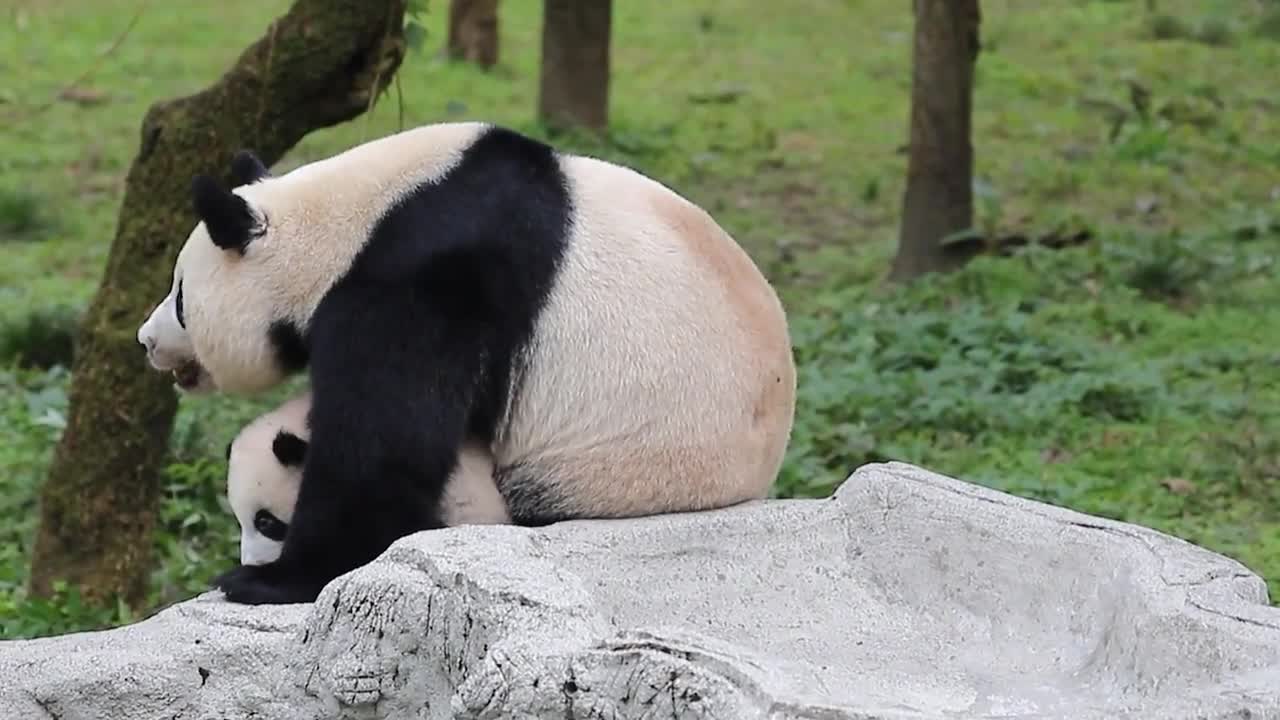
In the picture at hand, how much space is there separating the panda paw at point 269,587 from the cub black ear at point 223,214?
65 centimetres

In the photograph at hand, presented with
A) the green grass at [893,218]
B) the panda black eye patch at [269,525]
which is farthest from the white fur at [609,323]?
the green grass at [893,218]

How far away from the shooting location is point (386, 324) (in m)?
3.56

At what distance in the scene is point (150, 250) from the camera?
A: 5.47m

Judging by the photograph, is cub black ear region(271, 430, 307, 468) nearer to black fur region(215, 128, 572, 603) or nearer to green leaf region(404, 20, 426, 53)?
black fur region(215, 128, 572, 603)

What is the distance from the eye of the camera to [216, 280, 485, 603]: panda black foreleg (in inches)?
139

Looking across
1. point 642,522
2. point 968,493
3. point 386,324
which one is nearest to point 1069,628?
point 968,493

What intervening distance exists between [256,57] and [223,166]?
0.33 meters

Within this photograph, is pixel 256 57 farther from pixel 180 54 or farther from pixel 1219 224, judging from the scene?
pixel 180 54

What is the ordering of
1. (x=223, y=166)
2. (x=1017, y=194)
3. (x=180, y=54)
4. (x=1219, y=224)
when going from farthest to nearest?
1. (x=180, y=54)
2. (x=1017, y=194)
3. (x=1219, y=224)
4. (x=223, y=166)

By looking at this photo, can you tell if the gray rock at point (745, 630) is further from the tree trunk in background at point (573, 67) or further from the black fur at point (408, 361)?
the tree trunk in background at point (573, 67)

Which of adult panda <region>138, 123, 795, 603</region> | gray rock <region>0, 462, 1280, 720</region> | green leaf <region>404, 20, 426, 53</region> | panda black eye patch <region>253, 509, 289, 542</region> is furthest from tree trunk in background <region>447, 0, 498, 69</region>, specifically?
gray rock <region>0, 462, 1280, 720</region>

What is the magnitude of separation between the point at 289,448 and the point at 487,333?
0.52 m

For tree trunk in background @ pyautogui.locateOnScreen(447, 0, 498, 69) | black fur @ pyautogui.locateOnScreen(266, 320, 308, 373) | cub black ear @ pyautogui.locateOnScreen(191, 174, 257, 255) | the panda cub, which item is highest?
cub black ear @ pyautogui.locateOnScreen(191, 174, 257, 255)

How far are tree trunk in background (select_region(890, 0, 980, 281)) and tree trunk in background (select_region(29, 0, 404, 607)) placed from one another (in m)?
4.07
